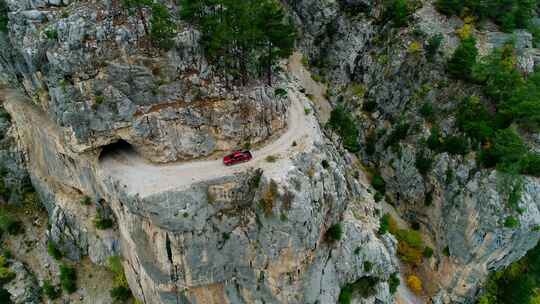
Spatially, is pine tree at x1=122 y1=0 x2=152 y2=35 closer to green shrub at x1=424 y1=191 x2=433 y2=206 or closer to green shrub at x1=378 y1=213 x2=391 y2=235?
green shrub at x1=378 y1=213 x2=391 y2=235

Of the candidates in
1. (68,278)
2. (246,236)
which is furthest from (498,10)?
(68,278)

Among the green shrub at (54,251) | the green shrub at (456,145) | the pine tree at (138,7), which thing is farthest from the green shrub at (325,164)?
the green shrub at (54,251)

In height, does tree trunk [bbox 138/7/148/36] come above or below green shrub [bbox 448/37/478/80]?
above

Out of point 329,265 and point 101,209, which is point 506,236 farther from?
point 101,209

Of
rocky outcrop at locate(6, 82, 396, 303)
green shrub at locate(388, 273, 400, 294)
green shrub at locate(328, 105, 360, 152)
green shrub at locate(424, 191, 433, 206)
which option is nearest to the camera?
rocky outcrop at locate(6, 82, 396, 303)

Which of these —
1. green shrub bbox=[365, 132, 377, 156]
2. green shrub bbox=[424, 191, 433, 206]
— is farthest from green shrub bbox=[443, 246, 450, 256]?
green shrub bbox=[365, 132, 377, 156]

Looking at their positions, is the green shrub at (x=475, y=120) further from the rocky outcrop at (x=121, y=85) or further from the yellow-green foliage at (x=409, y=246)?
the rocky outcrop at (x=121, y=85)

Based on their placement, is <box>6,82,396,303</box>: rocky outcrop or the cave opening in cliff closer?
<box>6,82,396,303</box>: rocky outcrop
